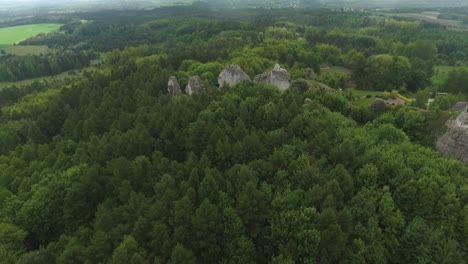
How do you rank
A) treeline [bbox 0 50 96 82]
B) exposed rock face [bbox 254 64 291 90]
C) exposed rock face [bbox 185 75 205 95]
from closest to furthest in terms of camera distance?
exposed rock face [bbox 254 64 291 90] < exposed rock face [bbox 185 75 205 95] < treeline [bbox 0 50 96 82]

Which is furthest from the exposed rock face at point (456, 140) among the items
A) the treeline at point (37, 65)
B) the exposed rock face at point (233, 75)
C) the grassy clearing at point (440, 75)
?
the treeline at point (37, 65)

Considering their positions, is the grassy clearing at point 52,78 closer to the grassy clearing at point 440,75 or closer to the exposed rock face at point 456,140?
the grassy clearing at point 440,75

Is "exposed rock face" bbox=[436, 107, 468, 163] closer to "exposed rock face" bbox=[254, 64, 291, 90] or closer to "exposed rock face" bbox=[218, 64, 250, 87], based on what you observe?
"exposed rock face" bbox=[254, 64, 291, 90]

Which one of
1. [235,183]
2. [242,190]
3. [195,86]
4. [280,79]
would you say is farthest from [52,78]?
[242,190]

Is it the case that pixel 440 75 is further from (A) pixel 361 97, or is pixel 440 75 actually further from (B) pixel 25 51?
(B) pixel 25 51

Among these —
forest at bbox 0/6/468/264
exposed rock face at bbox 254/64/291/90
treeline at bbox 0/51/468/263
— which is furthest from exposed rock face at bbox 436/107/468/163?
exposed rock face at bbox 254/64/291/90
